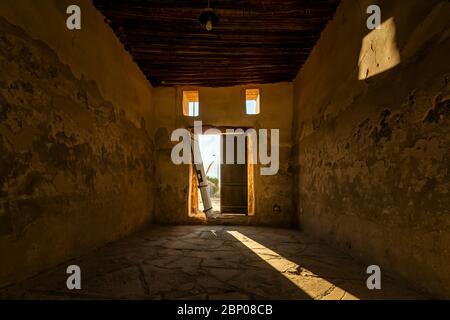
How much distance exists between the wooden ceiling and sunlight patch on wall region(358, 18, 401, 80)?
1.31 metres

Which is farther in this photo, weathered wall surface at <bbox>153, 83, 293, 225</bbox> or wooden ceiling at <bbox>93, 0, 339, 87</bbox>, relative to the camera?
weathered wall surface at <bbox>153, 83, 293, 225</bbox>

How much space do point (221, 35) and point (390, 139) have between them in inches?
141

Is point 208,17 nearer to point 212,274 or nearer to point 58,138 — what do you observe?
point 58,138

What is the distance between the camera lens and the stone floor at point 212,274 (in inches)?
91.0

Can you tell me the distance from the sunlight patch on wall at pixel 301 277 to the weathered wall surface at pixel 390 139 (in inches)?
30.6

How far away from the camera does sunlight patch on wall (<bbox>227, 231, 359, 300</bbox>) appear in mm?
2335

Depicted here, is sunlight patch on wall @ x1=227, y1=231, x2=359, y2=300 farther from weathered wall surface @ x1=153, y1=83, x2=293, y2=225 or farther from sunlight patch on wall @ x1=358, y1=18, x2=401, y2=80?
weathered wall surface @ x1=153, y1=83, x2=293, y2=225

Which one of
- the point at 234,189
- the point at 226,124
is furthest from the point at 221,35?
the point at 234,189

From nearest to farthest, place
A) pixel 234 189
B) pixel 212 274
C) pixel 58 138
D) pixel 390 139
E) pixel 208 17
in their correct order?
1. pixel 390 139
2. pixel 212 274
3. pixel 58 138
4. pixel 208 17
5. pixel 234 189

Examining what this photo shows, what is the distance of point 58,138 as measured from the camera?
3090mm

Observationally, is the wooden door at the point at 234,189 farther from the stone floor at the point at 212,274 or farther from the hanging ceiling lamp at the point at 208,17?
the hanging ceiling lamp at the point at 208,17

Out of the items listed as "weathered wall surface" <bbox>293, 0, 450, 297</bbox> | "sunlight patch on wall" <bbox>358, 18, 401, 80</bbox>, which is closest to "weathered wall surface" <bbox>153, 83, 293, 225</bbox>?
"weathered wall surface" <bbox>293, 0, 450, 297</bbox>
